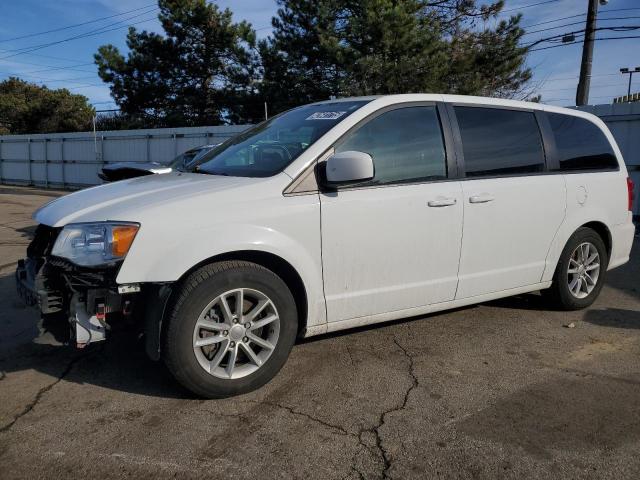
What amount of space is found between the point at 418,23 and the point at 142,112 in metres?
20.0

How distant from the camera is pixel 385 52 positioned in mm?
21125

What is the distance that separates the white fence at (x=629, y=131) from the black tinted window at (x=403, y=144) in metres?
8.81

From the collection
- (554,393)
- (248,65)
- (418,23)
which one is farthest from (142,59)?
(554,393)

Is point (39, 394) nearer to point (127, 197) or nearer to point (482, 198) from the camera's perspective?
point (127, 197)

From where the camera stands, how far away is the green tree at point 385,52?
20.9 metres

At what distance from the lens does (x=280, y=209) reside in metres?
3.23

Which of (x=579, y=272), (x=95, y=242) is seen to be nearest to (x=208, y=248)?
(x=95, y=242)

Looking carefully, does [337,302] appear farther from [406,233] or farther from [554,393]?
[554,393]

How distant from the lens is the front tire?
2982 mm

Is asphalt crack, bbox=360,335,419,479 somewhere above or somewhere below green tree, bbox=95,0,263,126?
below

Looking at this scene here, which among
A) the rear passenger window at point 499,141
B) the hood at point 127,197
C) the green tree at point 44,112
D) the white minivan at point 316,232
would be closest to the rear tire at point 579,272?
the white minivan at point 316,232

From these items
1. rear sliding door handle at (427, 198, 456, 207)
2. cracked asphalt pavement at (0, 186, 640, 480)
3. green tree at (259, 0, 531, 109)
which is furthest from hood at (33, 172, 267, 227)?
green tree at (259, 0, 531, 109)

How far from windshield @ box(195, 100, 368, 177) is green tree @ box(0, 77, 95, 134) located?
4220cm

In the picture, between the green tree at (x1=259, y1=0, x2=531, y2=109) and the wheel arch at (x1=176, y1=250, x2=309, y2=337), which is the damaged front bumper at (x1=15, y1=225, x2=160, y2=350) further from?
the green tree at (x1=259, y1=0, x2=531, y2=109)
